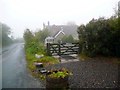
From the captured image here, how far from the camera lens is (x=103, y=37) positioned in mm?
16266

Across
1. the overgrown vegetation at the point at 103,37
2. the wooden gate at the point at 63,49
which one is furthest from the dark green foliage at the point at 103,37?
the wooden gate at the point at 63,49

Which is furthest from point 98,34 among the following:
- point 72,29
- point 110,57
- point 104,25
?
point 72,29

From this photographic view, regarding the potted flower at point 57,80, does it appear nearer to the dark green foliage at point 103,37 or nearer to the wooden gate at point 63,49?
the dark green foliage at point 103,37

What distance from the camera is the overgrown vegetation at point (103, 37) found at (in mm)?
16188

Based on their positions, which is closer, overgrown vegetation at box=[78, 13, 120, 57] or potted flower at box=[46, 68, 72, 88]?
potted flower at box=[46, 68, 72, 88]

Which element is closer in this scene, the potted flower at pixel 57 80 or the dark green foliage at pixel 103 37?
the potted flower at pixel 57 80

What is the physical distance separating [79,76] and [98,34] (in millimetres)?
7408

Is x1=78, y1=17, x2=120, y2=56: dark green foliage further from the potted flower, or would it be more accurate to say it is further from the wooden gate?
the potted flower

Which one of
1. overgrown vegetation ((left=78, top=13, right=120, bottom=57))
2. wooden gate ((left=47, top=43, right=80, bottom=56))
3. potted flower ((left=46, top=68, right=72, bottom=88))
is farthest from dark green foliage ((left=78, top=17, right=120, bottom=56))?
potted flower ((left=46, top=68, right=72, bottom=88))

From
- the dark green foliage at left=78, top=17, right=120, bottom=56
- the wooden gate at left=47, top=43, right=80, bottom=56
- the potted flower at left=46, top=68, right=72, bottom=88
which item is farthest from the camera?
the wooden gate at left=47, top=43, right=80, bottom=56

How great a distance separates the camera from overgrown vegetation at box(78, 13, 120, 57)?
637 inches

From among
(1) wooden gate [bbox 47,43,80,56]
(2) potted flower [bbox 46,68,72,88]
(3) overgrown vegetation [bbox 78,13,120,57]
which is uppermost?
(3) overgrown vegetation [bbox 78,13,120,57]

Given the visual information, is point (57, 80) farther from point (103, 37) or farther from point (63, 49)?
point (63, 49)

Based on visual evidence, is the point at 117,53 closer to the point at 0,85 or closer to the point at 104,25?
the point at 104,25
